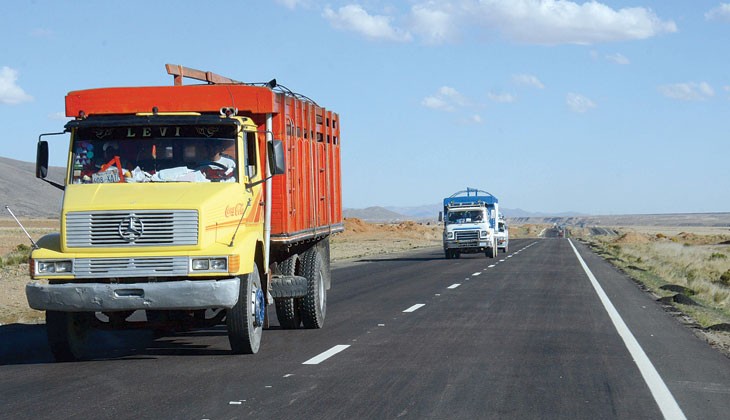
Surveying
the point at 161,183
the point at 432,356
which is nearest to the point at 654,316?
the point at 432,356

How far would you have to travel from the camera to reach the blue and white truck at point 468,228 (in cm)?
4397

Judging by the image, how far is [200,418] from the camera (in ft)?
25.4

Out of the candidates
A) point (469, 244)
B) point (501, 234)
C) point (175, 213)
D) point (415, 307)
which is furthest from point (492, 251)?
point (175, 213)

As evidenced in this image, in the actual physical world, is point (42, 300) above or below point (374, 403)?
above

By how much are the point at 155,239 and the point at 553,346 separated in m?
5.19

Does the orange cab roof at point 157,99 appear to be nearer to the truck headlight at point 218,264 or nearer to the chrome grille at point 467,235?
the truck headlight at point 218,264

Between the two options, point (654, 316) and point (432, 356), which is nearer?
point (432, 356)

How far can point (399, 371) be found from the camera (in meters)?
10.3

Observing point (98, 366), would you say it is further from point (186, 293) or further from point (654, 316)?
point (654, 316)

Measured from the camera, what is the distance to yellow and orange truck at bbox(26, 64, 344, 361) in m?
10.4

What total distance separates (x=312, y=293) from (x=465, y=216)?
30.9 meters

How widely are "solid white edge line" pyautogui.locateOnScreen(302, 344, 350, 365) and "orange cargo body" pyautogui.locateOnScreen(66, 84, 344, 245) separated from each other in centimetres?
148

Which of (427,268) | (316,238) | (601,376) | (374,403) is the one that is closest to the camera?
(374,403)

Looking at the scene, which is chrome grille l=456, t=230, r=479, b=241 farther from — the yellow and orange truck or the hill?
the hill
